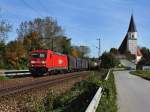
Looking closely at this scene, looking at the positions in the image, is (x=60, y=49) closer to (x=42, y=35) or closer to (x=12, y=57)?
(x=42, y=35)

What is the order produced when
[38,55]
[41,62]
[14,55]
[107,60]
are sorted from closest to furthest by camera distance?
[41,62], [38,55], [14,55], [107,60]

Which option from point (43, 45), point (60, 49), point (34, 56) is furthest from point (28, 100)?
point (60, 49)

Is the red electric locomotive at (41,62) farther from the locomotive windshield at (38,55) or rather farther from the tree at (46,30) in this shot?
Answer: the tree at (46,30)

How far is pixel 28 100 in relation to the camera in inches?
750

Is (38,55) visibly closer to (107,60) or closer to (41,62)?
(41,62)

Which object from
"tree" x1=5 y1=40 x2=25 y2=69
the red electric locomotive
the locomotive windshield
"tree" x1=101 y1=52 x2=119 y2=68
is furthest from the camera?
"tree" x1=101 y1=52 x2=119 y2=68

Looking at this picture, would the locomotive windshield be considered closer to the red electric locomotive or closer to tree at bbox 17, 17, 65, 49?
the red electric locomotive

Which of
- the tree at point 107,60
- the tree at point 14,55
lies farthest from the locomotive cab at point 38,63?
the tree at point 107,60

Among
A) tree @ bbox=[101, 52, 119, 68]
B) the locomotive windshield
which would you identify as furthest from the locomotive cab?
tree @ bbox=[101, 52, 119, 68]

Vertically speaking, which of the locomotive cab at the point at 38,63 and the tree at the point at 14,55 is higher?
the tree at the point at 14,55

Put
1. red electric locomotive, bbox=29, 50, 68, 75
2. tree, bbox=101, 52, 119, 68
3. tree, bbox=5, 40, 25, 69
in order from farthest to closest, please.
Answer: tree, bbox=101, 52, 119, 68
tree, bbox=5, 40, 25, 69
red electric locomotive, bbox=29, 50, 68, 75

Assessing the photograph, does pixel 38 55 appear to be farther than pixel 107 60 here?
No

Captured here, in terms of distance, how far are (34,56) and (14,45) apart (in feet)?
135

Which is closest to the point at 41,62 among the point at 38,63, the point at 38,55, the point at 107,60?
the point at 38,63
